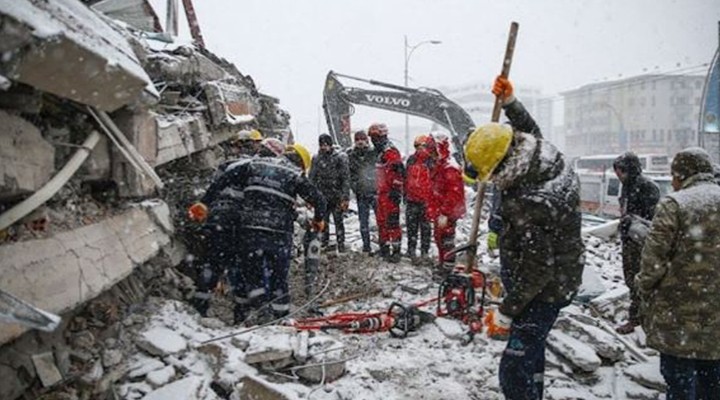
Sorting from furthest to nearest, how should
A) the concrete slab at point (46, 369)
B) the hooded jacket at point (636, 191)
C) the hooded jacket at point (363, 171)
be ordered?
1. the hooded jacket at point (363, 171)
2. the hooded jacket at point (636, 191)
3. the concrete slab at point (46, 369)

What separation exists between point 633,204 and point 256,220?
11.1 feet

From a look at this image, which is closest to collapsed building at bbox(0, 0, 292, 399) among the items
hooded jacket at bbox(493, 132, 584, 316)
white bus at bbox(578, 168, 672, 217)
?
hooded jacket at bbox(493, 132, 584, 316)

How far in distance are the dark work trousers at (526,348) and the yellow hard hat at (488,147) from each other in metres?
0.85

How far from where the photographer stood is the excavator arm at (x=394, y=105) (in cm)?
1096

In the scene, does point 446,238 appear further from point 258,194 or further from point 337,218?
point 258,194

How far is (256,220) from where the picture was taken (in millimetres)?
4586

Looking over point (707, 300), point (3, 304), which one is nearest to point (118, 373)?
point (3, 304)

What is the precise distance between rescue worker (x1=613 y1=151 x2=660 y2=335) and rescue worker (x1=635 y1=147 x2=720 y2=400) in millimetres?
1737

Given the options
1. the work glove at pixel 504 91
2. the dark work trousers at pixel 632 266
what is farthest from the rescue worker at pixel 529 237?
the dark work trousers at pixel 632 266

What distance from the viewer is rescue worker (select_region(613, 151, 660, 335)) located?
4578 mm

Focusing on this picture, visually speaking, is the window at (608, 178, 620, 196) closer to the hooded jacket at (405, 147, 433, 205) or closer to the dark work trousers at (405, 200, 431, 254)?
the dark work trousers at (405, 200, 431, 254)

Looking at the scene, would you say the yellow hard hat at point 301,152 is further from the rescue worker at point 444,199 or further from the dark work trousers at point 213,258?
the rescue worker at point 444,199

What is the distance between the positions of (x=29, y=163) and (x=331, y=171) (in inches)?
186

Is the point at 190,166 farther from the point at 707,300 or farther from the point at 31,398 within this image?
the point at 707,300
